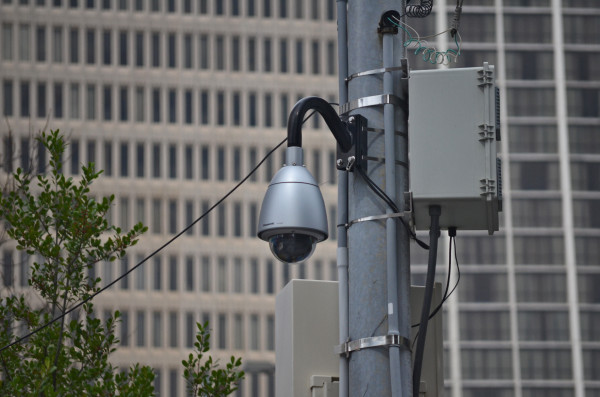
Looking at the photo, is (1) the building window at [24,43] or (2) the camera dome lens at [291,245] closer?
(2) the camera dome lens at [291,245]

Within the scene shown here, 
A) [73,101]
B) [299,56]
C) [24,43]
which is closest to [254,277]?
[299,56]

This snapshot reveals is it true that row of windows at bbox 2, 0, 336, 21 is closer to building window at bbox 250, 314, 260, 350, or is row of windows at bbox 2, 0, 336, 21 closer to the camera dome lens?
building window at bbox 250, 314, 260, 350

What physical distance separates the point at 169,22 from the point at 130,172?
12.7 m

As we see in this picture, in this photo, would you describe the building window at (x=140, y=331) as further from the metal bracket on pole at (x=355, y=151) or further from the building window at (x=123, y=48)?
the metal bracket on pole at (x=355, y=151)

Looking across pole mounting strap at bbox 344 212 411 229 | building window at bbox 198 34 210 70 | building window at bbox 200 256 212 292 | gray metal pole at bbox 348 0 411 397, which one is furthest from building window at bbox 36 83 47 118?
pole mounting strap at bbox 344 212 411 229

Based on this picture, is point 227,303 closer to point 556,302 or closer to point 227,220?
point 227,220

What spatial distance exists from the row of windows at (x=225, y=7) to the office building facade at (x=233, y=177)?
0.10 meters

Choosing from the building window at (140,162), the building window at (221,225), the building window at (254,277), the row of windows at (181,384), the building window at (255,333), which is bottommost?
the row of windows at (181,384)

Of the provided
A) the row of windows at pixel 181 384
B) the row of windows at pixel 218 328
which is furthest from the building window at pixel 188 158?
the row of windows at pixel 181 384

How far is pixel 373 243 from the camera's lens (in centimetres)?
671

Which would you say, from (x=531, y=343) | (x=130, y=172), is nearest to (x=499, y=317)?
(x=531, y=343)

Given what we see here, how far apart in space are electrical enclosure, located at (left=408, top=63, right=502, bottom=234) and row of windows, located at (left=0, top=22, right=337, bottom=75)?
337 ft

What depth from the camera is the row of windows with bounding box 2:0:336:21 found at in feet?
364

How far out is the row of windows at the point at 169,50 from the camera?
109750 mm
